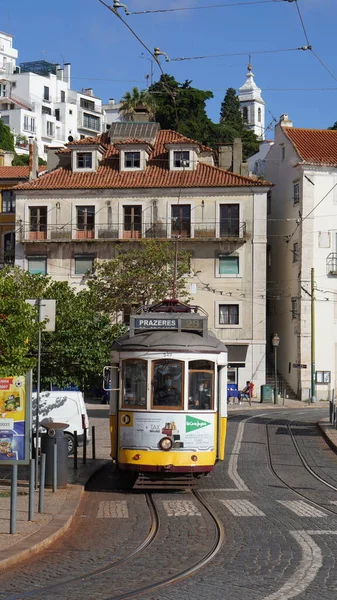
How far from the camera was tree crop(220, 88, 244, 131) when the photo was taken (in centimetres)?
11419

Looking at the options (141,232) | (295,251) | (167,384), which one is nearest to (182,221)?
(141,232)

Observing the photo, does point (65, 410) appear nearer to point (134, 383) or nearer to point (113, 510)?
point (134, 383)

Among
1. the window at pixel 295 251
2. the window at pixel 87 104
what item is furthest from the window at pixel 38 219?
the window at pixel 87 104

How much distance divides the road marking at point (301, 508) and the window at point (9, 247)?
4572cm

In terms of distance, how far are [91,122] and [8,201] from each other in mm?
91072

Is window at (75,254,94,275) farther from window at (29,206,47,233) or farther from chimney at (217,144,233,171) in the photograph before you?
chimney at (217,144,233,171)

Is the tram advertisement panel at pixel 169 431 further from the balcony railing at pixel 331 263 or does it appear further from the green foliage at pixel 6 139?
the green foliage at pixel 6 139

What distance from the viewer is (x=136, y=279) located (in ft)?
163

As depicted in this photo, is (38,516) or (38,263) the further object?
(38,263)

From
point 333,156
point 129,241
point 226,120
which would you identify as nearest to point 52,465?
point 129,241

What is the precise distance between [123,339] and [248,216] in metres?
37.9

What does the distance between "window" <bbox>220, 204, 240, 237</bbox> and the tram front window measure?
38.1m

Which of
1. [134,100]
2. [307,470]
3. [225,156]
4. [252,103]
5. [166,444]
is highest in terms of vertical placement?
[252,103]

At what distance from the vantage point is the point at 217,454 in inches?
724
